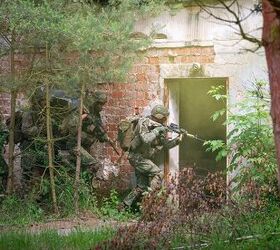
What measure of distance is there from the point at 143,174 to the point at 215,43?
2.45m

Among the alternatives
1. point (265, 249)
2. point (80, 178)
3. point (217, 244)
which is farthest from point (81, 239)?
point (80, 178)

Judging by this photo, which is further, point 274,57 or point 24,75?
point 24,75

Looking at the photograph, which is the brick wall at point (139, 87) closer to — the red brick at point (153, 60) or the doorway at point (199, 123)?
the red brick at point (153, 60)

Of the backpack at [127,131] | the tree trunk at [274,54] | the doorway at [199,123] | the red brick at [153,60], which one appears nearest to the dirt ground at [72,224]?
the backpack at [127,131]

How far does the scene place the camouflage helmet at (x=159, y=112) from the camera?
909 cm

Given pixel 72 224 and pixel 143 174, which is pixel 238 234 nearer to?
pixel 72 224

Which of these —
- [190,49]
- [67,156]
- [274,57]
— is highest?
[190,49]

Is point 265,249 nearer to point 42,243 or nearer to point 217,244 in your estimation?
point 217,244

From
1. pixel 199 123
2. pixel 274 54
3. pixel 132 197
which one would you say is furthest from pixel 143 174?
pixel 274 54

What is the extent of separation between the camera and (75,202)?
8.79 metres

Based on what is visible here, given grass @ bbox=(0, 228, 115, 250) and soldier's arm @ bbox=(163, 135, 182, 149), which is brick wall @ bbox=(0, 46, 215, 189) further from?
grass @ bbox=(0, 228, 115, 250)

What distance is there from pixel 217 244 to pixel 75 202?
12.6 feet

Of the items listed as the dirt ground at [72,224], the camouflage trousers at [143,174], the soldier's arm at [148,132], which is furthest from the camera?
the camouflage trousers at [143,174]

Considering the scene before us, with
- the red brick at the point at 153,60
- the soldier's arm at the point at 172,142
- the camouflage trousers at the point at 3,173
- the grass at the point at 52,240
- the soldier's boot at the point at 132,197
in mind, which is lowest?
the grass at the point at 52,240
